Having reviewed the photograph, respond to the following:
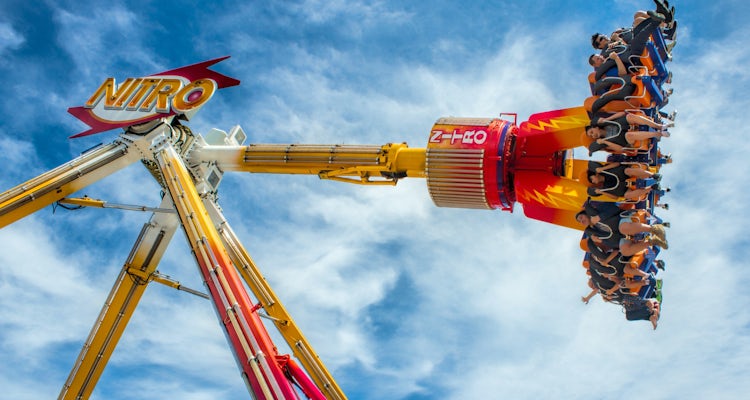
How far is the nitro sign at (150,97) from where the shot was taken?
77.1 feet

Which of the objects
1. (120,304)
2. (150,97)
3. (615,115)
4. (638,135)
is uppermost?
(150,97)

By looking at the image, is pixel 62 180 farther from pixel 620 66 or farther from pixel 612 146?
pixel 620 66

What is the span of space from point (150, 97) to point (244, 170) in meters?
4.07

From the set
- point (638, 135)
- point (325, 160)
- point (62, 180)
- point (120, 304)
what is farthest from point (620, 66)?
point (120, 304)

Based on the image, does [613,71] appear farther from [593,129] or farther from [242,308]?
[242,308]

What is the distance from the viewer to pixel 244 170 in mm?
23000

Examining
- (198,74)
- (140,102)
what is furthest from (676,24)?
(140,102)

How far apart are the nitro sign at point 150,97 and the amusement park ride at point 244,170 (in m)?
0.04

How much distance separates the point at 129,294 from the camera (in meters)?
23.7

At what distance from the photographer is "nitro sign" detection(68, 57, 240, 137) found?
2350 cm

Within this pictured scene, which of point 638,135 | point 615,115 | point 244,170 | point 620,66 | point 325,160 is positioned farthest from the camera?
point 244,170

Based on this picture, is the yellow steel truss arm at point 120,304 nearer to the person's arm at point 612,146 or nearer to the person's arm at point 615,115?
the person's arm at point 612,146

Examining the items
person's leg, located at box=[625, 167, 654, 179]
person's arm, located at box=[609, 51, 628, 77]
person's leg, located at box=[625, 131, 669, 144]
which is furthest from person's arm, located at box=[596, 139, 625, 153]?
person's arm, located at box=[609, 51, 628, 77]

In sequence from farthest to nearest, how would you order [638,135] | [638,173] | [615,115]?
1. [615,115]
2. [638,173]
3. [638,135]
